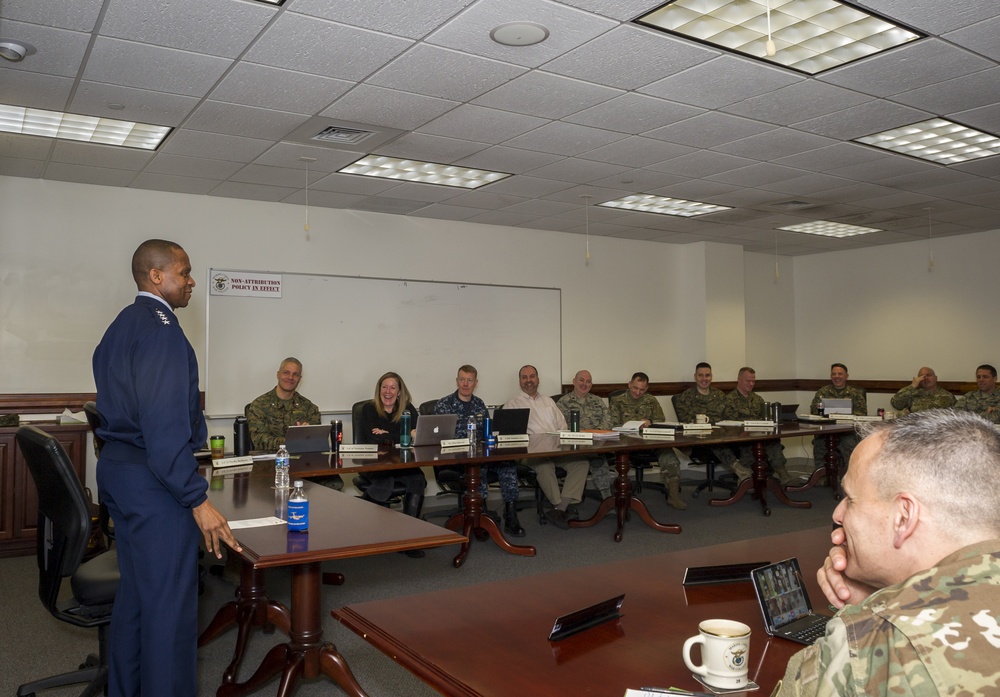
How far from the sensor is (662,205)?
6.84 meters

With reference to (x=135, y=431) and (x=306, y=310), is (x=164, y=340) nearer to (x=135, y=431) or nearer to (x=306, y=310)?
(x=135, y=431)

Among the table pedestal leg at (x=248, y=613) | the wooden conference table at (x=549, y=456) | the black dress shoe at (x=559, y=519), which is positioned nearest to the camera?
the table pedestal leg at (x=248, y=613)

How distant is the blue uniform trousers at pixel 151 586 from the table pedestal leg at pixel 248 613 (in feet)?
2.27

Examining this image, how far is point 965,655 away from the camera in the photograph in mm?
822

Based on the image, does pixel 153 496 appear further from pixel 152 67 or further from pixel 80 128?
pixel 80 128

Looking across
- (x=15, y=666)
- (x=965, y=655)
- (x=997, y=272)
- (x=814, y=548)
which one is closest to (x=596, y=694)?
(x=965, y=655)

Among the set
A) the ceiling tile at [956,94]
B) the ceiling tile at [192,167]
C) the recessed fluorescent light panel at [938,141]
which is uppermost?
the recessed fluorescent light panel at [938,141]

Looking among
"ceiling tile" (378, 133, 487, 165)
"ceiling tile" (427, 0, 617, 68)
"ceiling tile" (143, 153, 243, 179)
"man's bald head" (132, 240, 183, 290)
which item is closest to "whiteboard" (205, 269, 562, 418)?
"ceiling tile" (143, 153, 243, 179)

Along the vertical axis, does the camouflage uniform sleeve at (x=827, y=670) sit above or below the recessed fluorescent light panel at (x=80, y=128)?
below

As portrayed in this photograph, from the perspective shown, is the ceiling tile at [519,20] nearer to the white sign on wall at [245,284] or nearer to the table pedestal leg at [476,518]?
the table pedestal leg at [476,518]

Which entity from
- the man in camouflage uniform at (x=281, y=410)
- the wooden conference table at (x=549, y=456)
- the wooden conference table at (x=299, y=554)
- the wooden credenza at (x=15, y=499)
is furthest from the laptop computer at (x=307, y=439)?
the wooden credenza at (x=15, y=499)

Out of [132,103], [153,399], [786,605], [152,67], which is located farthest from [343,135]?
[786,605]

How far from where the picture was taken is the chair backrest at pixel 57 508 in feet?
8.59

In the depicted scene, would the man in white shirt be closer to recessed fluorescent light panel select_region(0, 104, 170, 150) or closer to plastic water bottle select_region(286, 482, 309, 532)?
recessed fluorescent light panel select_region(0, 104, 170, 150)
